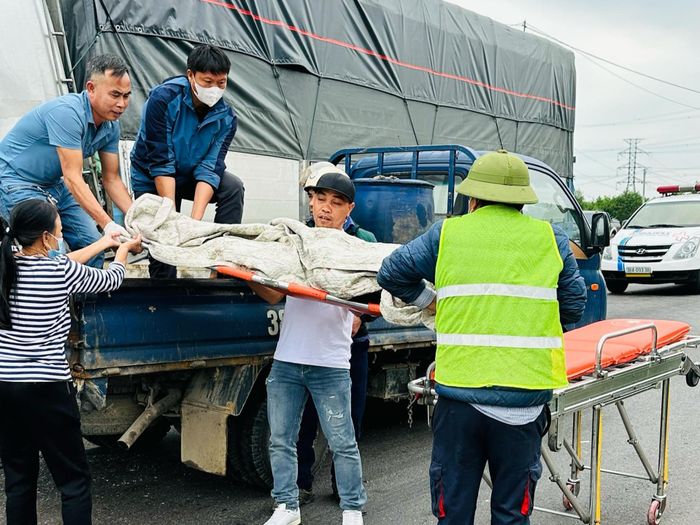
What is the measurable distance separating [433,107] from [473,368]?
32.4 ft

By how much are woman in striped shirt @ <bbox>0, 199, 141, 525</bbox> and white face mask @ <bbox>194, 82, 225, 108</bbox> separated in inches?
55.7

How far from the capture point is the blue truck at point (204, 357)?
3.51 m

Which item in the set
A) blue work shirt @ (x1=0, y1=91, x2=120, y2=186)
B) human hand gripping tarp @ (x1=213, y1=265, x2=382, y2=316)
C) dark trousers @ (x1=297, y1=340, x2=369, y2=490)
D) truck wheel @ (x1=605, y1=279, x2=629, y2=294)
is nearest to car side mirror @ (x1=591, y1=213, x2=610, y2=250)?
dark trousers @ (x1=297, y1=340, x2=369, y2=490)

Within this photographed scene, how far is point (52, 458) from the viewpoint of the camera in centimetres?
321

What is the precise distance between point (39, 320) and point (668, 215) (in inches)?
549

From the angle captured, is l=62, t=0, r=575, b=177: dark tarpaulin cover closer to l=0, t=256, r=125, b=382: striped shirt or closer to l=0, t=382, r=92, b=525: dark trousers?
l=0, t=256, r=125, b=382: striped shirt

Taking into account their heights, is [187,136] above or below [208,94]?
below

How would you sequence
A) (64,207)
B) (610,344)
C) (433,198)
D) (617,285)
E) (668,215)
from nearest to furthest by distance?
(610,344) → (64,207) → (433,198) → (668,215) → (617,285)

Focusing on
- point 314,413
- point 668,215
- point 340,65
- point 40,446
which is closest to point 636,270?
point 668,215

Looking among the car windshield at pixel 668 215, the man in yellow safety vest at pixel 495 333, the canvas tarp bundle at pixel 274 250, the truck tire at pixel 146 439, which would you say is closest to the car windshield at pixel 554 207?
the canvas tarp bundle at pixel 274 250

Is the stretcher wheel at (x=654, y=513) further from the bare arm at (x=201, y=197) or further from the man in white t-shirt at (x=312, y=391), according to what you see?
the bare arm at (x=201, y=197)

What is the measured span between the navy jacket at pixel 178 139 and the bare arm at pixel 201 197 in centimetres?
3

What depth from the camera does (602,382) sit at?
350 cm

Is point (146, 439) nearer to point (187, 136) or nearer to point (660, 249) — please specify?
point (187, 136)
